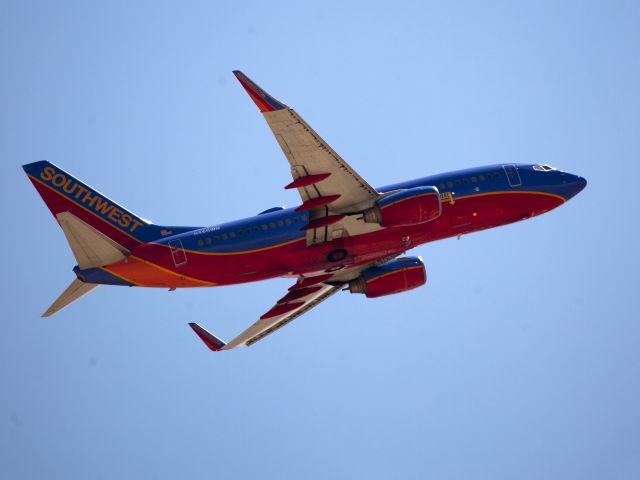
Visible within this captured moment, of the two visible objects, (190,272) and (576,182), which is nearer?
(190,272)

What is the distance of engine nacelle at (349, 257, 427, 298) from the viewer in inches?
2648

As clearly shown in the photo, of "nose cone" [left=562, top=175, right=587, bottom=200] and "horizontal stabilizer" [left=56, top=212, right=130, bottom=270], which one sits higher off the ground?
"nose cone" [left=562, top=175, right=587, bottom=200]

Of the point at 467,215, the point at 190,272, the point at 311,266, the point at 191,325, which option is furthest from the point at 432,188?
the point at 191,325

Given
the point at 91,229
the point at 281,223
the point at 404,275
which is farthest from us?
the point at 404,275

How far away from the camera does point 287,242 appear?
61.1 meters

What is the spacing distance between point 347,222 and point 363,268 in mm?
8573

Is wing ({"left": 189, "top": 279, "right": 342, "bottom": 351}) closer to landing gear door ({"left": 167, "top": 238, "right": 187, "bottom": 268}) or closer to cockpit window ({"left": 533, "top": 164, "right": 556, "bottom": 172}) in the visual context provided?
landing gear door ({"left": 167, "top": 238, "right": 187, "bottom": 268})

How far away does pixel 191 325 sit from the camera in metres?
68.0

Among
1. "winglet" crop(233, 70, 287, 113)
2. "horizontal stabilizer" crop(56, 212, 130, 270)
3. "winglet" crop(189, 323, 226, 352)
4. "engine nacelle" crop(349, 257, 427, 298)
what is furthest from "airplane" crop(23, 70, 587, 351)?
"winglet" crop(189, 323, 226, 352)

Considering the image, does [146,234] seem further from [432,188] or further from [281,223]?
[432,188]

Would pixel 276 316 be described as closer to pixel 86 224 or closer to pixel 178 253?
pixel 178 253

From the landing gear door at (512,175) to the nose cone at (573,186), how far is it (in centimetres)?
353

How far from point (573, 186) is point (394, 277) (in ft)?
41.9

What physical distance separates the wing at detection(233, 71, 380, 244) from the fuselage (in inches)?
54.8
